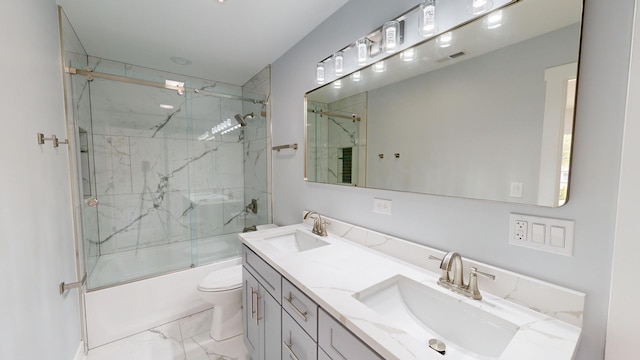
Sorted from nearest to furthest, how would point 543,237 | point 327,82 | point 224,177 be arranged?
1. point 543,237
2. point 327,82
3. point 224,177

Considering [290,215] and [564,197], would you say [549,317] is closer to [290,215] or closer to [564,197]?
[564,197]

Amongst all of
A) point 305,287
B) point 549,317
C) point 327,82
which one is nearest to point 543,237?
point 549,317

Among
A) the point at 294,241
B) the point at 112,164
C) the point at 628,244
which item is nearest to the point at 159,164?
the point at 112,164

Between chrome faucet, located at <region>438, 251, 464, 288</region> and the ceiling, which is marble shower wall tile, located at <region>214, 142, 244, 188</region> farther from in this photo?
chrome faucet, located at <region>438, 251, 464, 288</region>

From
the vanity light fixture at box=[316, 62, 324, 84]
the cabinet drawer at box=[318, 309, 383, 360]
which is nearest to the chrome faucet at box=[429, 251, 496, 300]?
the cabinet drawer at box=[318, 309, 383, 360]

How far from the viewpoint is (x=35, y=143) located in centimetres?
117

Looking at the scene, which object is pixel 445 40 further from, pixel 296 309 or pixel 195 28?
pixel 195 28

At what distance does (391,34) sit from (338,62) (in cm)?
42

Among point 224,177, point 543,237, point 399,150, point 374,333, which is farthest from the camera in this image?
point 224,177

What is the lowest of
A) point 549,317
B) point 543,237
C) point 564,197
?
point 549,317

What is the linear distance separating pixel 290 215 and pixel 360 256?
1.11 metres

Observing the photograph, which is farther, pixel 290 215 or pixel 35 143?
pixel 290 215

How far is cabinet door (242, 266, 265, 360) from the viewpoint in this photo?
145 cm

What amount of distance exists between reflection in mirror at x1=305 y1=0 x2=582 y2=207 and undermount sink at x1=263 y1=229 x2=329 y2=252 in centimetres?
58
